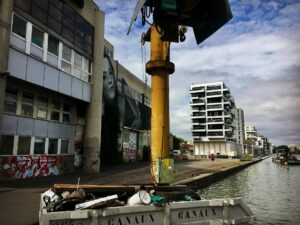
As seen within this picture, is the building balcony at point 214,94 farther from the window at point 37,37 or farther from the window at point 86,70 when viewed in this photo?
the window at point 37,37

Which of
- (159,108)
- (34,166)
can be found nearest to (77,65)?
(34,166)

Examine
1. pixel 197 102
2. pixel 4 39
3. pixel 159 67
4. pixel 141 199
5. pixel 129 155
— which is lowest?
pixel 141 199

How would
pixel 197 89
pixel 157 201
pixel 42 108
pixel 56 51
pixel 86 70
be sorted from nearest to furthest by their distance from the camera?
1. pixel 157 201
2. pixel 56 51
3. pixel 42 108
4. pixel 86 70
5. pixel 197 89

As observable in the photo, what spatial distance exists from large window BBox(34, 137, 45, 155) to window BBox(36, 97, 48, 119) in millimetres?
1778

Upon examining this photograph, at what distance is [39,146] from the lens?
22547mm

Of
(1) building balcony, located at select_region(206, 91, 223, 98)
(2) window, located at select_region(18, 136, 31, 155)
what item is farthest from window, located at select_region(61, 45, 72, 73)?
(1) building balcony, located at select_region(206, 91, 223, 98)

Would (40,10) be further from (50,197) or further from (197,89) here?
(197,89)

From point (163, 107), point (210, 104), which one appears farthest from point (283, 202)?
point (210, 104)

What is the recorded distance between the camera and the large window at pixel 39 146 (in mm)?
22078

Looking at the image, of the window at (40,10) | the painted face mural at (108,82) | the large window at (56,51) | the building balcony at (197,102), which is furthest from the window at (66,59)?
the building balcony at (197,102)

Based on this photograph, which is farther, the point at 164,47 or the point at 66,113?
the point at 66,113

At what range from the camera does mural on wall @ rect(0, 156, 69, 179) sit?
19.2 m

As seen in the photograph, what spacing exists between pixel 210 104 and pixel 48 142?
104 metres

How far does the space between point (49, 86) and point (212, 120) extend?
103578mm
